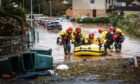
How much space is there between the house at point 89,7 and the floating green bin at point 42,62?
94.1 metres

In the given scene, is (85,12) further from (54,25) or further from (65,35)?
(65,35)

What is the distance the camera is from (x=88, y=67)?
2380cm

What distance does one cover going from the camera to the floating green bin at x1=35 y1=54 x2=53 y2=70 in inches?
902

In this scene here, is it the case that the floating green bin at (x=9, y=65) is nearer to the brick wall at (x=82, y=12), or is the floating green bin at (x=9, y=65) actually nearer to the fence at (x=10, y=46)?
the fence at (x=10, y=46)

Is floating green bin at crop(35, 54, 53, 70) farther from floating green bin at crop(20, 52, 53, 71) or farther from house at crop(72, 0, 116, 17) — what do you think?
house at crop(72, 0, 116, 17)

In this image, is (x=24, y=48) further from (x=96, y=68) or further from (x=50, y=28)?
(x=50, y=28)

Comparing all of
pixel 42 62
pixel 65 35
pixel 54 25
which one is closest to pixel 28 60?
pixel 42 62

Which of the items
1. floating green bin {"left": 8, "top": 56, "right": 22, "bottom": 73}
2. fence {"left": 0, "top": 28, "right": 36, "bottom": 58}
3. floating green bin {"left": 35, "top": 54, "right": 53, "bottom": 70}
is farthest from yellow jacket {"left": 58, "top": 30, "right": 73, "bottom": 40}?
floating green bin {"left": 8, "top": 56, "right": 22, "bottom": 73}

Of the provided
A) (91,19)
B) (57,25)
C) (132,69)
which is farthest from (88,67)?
(91,19)

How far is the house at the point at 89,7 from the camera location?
118 m

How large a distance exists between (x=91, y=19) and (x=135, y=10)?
8.90 meters

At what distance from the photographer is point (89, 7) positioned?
118 m

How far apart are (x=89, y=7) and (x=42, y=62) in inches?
3761

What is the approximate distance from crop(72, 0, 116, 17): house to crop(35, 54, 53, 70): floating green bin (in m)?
94.1
